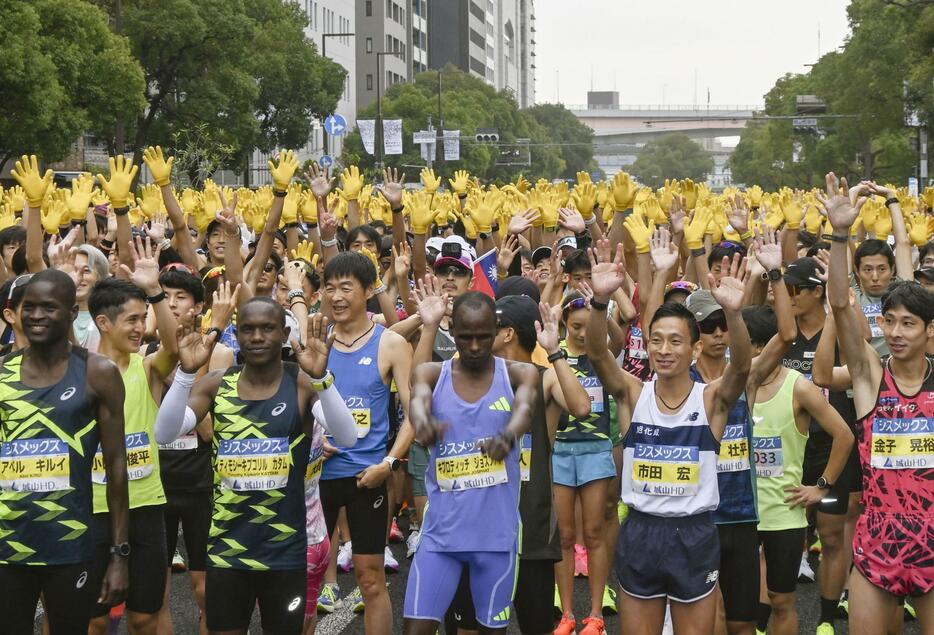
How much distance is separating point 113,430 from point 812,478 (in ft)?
13.9

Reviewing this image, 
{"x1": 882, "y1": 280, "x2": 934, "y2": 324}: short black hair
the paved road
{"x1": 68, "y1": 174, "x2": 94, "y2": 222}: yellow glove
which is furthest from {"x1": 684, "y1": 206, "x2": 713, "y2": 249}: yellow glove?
{"x1": 68, "y1": 174, "x2": 94, "y2": 222}: yellow glove

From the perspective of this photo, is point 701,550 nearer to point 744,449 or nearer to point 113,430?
point 744,449

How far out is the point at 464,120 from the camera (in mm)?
83062

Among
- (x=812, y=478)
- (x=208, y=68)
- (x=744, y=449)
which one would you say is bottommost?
(x=812, y=478)

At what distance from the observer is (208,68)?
154 feet

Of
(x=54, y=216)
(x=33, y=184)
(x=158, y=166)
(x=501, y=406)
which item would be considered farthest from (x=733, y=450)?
(x=54, y=216)

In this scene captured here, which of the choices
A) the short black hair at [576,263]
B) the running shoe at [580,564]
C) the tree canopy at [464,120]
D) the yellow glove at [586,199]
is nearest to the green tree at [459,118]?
the tree canopy at [464,120]

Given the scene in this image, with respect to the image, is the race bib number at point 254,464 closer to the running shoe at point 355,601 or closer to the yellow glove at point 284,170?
the running shoe at point 355,601

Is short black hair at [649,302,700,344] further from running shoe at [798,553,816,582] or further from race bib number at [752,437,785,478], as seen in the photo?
running shoe at [798,553,816,582]

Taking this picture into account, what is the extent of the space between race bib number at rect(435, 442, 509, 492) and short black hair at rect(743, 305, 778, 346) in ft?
6.37

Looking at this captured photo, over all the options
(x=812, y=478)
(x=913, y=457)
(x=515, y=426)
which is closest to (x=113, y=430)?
(x=515, y=426)

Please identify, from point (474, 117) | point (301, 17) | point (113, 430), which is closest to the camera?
point (113, 430)

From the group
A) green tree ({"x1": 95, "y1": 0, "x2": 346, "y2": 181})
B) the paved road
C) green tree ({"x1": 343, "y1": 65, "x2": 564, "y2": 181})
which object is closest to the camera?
the paved road

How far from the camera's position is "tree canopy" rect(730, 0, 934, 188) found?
40031 millimetres
